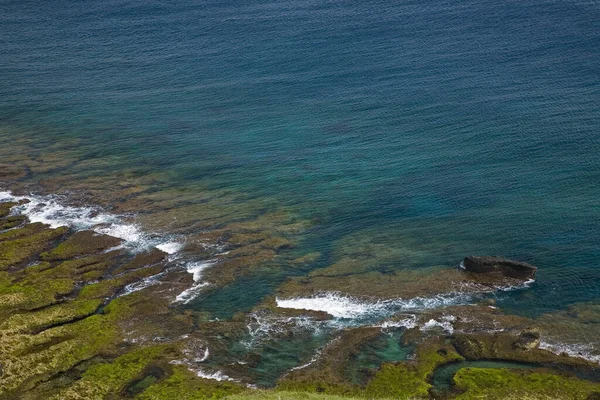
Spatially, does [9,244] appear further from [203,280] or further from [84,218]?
[203,280]

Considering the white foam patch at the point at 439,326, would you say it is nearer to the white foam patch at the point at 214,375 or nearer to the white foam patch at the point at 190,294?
the white foam patch at the point at 214,375

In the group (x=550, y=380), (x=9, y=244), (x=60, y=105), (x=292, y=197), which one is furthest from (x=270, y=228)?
(x=60, y=105)

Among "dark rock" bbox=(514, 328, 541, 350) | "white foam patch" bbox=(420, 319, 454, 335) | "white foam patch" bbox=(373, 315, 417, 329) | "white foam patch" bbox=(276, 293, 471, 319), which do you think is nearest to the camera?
"dark rock" bbox=(514, 328, 541, 350)

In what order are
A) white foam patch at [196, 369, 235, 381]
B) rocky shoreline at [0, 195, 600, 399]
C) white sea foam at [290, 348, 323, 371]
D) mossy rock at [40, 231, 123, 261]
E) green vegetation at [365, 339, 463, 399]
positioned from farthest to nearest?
mossy rock at [40, 231, 123, 261], white sea foam at [290, 348, 323, 371], white foam patch at [196, 369, 235, 381], rocky shoreline at [0, 195, 600, 399], green vegetation at [365, 339, 463, 399]

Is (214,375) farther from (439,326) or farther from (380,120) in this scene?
(380,120)

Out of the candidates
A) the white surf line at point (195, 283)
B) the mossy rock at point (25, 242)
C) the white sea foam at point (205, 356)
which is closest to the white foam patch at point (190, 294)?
the white surf line at point (195, 283)

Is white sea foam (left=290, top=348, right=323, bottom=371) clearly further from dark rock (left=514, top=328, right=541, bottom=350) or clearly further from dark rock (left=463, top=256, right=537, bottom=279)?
dark rock (left=463, top=256, right=537, bottom=279)

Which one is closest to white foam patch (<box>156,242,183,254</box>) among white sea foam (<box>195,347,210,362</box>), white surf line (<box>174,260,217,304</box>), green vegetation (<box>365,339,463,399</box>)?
white surf line (<box>174,260,217,304</box>)
